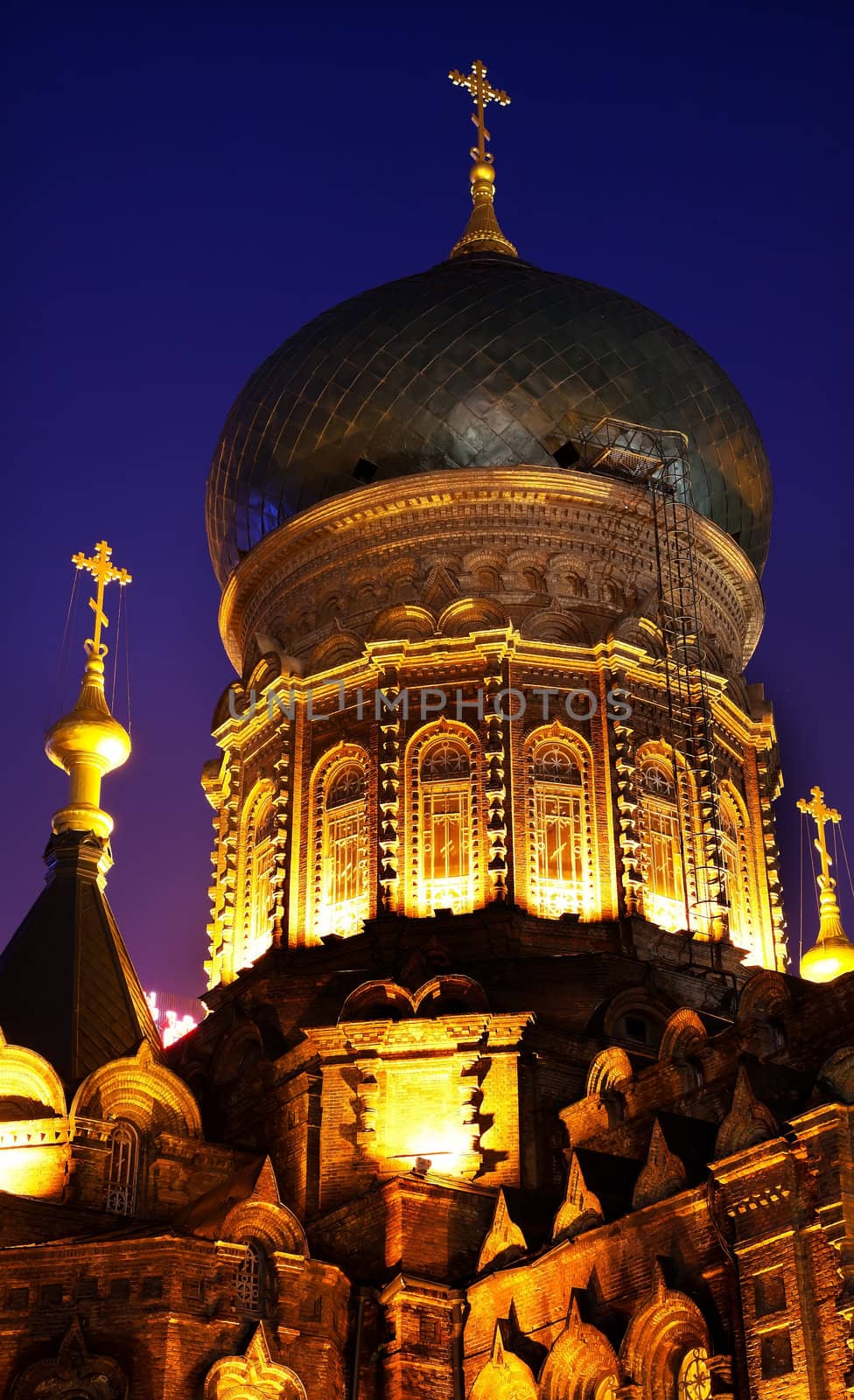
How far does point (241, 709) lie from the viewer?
26.4 metres

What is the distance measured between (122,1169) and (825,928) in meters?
9.32

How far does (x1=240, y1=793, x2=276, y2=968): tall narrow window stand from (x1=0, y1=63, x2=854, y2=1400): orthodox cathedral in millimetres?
60

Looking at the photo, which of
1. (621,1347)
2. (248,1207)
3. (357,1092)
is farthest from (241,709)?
(621,1347)

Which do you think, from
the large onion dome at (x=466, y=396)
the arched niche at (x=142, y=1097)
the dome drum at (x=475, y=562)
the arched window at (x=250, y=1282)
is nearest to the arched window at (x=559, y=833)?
the dome drum at (x=475, y=562)

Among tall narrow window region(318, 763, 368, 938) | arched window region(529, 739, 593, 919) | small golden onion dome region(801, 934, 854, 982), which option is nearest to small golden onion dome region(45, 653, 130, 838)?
tall narrow window region(318, 763, 368, 938)

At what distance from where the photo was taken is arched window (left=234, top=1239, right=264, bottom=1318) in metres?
18.2

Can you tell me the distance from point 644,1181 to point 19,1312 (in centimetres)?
526

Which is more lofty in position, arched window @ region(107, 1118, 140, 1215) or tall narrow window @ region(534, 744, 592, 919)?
tall narrow window @ region(534, 744, 592, 919)

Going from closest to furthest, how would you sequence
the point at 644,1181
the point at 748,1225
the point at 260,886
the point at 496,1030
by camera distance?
the point at 748,1225
the point at 644,1181
the point at 496,1030
the point at 260,886

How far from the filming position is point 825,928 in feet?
84.7

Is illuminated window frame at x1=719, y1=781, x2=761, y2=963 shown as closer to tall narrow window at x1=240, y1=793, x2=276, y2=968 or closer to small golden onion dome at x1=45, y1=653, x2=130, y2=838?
tall narrow window at x1=240, y1=793, x2=276, y2=968

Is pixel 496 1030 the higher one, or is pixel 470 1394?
pixel 496 1030

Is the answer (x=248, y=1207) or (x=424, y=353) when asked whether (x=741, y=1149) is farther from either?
(x=424, y=353)

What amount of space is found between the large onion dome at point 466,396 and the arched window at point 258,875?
3.70 meters
